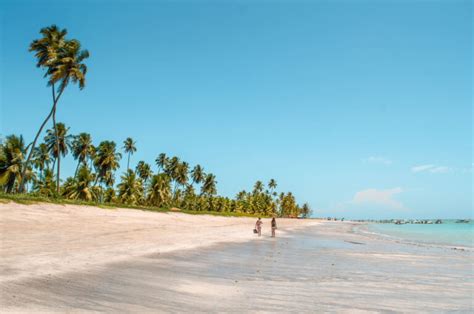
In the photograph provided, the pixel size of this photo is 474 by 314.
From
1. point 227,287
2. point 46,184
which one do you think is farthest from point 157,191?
point 227,287

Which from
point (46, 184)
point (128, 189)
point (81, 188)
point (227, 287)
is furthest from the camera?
point (128, 189)

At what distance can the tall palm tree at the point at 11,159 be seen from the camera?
161ft

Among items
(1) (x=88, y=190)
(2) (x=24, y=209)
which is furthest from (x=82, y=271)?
(1) (x=88, y=190)

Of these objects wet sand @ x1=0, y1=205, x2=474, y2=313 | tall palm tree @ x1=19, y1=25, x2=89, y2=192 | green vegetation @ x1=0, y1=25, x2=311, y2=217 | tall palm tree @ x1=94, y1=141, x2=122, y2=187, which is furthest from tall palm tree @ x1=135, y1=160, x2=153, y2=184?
wet sand @ x1=0, y1=205, x2=474, y2=313

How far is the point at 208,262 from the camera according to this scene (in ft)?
46.0

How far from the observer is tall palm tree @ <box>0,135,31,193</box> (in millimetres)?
49125

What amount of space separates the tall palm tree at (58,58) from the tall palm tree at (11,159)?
6809mm

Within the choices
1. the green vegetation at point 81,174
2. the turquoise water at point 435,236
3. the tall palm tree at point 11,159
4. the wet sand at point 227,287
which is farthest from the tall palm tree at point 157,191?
the wet sand at point 227,287

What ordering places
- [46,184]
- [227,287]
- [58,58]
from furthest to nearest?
[46,184] < [58,58] < [227,287]

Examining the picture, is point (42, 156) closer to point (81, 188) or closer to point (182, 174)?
point (81, 188)

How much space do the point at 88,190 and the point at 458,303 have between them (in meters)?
62.6

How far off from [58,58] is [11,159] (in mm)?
16935

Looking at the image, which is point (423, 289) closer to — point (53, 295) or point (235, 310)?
point (235, 310)

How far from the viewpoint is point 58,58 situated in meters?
45.3
